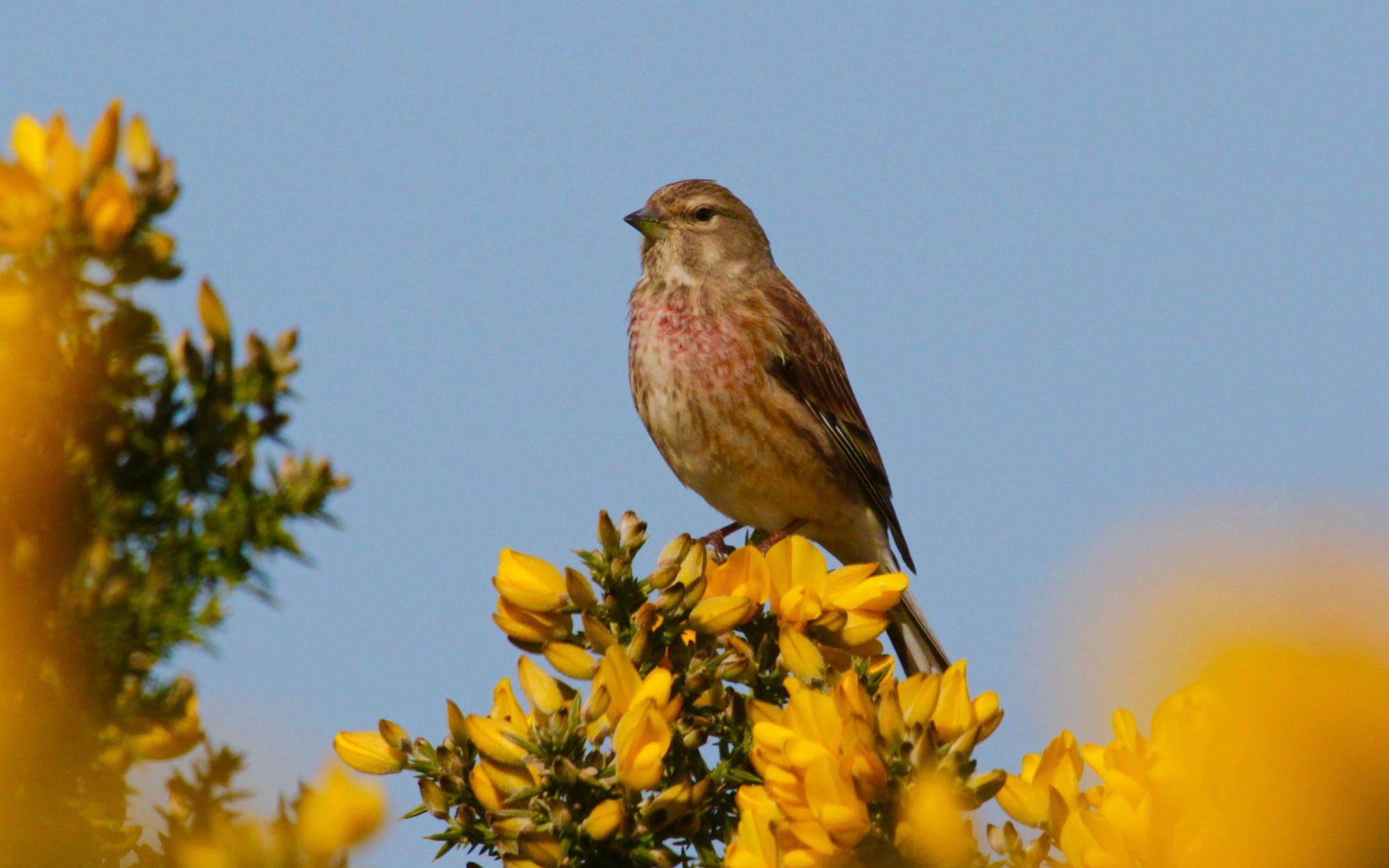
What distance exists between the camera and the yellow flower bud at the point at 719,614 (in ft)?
7.95

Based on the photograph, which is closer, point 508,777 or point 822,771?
point 822,771

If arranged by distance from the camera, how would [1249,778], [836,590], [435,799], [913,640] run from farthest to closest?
[913,640]
[836,590]
[435,799]
[1249,778]

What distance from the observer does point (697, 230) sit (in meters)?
5.96

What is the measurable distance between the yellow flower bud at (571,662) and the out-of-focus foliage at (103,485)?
57 cm

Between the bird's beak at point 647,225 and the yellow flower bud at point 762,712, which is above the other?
the bird's beak at point 647,225

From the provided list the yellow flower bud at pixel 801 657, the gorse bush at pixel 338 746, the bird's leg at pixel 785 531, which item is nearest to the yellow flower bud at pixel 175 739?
the gorse bush at pixel 338 746

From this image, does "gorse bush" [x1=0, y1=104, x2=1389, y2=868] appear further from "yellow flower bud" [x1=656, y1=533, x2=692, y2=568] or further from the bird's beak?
the bird's beak

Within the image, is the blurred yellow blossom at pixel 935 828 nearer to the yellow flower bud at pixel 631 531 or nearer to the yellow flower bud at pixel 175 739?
the yellow flower bud at pixel 631 531

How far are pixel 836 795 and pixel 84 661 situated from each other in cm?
→ 93

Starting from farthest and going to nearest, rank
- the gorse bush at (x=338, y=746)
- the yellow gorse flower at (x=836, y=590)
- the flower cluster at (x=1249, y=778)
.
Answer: the yellow gorse flower at (x=836, y=590) < the gorse bush at (x=338, y=746) < the flower cluster at (x=1249, y=778)

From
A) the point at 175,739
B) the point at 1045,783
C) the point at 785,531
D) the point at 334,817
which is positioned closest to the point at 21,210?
the point at 175,739

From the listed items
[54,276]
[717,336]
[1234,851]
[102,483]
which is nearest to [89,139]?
[54,276]

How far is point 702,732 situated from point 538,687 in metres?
0.26

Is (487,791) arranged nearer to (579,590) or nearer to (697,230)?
(579,590)
